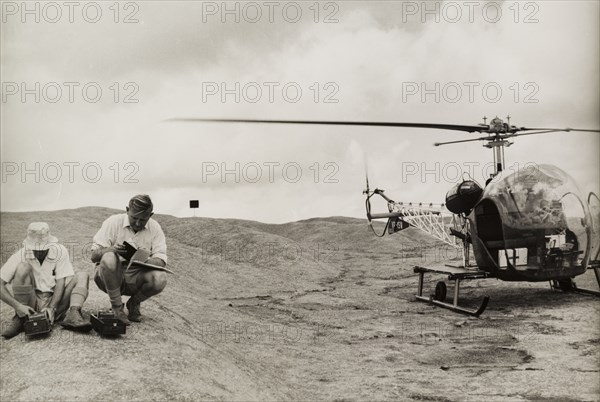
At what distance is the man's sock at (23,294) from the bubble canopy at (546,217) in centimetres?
768

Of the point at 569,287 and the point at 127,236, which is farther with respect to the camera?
the point at 569,287

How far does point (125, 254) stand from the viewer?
634 cm

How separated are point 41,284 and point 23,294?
0.20 m

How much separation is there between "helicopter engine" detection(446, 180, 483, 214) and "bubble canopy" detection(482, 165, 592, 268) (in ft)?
2.71

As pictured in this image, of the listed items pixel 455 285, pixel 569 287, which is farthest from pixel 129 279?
pixel 569 287

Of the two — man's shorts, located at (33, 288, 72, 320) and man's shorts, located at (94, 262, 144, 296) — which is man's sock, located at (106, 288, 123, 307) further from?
man's shorts, located at (33, 288, 72, 320)

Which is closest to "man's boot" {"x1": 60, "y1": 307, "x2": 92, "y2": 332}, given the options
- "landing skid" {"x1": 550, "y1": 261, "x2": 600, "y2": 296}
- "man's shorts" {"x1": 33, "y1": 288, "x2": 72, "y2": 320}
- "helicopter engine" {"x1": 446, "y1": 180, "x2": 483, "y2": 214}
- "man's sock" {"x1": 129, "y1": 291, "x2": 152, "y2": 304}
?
"man's shorts" {"x1": 33, "y1": 288, "x2": 72, "y2": 320}

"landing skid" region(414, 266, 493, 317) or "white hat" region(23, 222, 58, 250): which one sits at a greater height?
"white hat" region(23, 222, 58, 250)

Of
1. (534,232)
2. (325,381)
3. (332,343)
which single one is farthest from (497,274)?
(325,381)

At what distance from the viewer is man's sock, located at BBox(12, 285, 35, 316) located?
5859 mm

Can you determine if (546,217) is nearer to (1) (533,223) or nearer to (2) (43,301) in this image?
(1) (533,223)

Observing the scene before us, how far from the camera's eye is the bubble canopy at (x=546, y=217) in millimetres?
10078

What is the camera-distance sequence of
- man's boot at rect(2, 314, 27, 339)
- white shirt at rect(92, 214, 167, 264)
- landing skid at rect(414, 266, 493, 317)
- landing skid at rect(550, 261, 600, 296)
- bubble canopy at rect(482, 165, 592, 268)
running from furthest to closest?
landing skid at rect(550, 261, 600, 296)
landing skid at rect(414, 266, 493, 317)
bubble canopy at rect(482, 165, 592, 268)
white shirt at rect(92, 214, 167, 264)
man's boot at rect(2, 314, 27, 339)

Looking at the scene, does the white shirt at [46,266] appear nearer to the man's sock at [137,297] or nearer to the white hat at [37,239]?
the white hat at [37,239]
